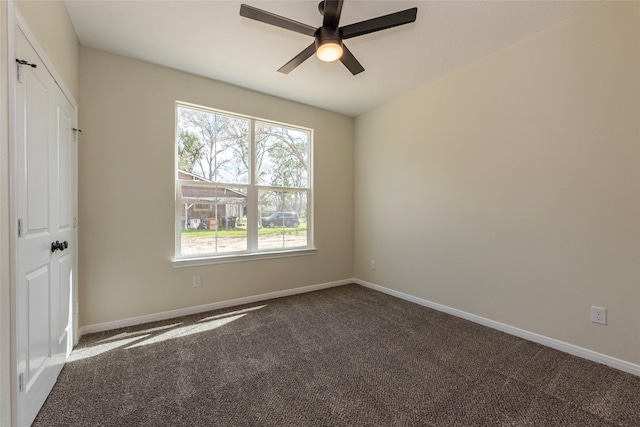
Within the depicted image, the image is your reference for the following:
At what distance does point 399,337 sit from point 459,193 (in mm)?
1683

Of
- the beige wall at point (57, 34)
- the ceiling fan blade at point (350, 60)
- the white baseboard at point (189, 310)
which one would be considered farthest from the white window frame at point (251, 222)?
the ceiling fan blade at point (350, 60)

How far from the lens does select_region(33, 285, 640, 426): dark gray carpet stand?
155 cm

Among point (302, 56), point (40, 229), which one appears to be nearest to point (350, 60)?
point (302, 56)

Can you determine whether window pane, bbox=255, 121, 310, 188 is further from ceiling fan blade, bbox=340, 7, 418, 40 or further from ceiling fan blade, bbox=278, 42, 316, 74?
ceiling fan blade, bbox=340, 7, 418, 40

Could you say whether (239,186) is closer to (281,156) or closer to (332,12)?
(281,156)

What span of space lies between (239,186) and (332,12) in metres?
2.24

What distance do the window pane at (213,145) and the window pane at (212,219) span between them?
0.16 meters

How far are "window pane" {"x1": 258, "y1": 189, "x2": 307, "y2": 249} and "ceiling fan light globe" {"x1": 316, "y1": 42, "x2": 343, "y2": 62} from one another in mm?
2010

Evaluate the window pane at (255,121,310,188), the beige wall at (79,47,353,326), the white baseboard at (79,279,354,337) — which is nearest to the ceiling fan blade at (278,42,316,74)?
the beige wall at (79,47,353,326)

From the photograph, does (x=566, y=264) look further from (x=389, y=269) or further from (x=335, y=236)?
(x=335, y=236)

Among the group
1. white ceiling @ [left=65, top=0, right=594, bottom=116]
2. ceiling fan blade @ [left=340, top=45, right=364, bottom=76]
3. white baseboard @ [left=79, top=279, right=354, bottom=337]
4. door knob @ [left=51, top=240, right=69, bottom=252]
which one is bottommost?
white baseboard @ [left=79, top=279, right=354, bottom=337]

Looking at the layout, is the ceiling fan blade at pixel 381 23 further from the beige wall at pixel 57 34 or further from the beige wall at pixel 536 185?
the beige wall at pixel 57 34

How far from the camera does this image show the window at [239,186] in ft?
10.4

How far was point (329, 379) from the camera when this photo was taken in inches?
74.8
